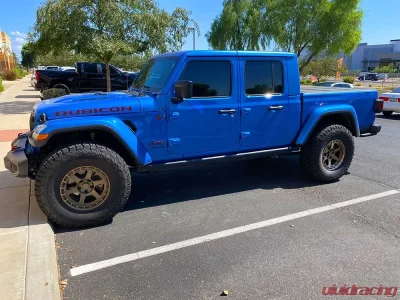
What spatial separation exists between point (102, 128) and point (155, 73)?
122cm

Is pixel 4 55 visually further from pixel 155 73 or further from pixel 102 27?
pixel 155 73

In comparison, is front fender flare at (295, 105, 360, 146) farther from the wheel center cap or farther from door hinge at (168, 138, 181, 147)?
the wheel center cap

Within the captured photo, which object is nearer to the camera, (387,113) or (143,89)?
(143,89)

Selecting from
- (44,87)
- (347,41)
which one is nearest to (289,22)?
(347,41)

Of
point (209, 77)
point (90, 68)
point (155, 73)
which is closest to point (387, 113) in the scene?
point (209, 77)

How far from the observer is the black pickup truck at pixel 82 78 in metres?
16.1

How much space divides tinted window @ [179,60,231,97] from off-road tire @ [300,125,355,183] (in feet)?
5.49

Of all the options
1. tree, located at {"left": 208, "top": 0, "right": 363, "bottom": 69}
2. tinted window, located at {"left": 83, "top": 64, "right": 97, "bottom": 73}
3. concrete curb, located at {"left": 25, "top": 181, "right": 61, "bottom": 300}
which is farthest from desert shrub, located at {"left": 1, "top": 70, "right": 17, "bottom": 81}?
concrete curb, located at {"left": 25, "top": 181, "right": 61, "bottom": 300}

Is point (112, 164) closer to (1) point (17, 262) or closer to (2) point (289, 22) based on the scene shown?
(1) point (17, 262)

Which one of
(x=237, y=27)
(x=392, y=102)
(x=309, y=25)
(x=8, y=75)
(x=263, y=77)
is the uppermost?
(x=237, y=27)

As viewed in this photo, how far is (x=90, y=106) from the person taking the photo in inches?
146

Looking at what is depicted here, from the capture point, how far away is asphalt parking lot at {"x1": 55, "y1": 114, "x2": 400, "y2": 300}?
279cm

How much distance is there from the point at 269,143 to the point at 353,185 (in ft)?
5.31

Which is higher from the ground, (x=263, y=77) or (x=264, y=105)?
(x=263, y=77)
